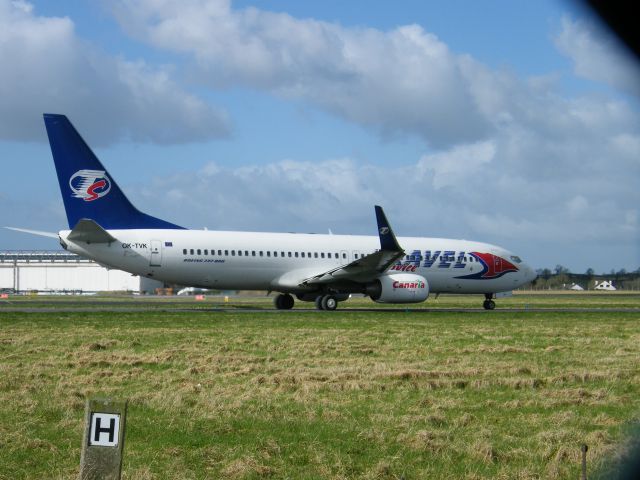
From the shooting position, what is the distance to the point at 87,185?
34844 mm

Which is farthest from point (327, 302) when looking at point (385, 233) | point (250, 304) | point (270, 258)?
point (250, 304)

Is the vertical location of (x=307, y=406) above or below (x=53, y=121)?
below

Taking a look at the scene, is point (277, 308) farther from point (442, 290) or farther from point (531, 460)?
point (531, 460)

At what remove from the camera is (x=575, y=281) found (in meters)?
104

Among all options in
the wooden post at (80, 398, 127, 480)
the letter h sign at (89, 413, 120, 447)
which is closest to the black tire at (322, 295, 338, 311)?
the wooden post at (80, 398, 127, 480)

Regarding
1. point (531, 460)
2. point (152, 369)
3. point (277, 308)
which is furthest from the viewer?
point (277, 308)

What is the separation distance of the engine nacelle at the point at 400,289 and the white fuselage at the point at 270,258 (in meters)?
1.35

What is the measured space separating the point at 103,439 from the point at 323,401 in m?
5.73

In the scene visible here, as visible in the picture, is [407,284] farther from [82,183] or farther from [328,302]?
[82,183]

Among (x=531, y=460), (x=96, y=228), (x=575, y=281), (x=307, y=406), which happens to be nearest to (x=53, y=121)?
(x=96, y=228)

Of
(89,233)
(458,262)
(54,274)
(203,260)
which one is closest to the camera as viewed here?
(89,233)

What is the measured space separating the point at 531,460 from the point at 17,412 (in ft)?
20.7

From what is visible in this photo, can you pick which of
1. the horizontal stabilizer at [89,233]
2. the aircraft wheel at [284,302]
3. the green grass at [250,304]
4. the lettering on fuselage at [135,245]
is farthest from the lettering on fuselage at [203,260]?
the aircraft wheel at [284,302]

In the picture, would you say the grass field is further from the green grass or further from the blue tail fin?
the green grass
